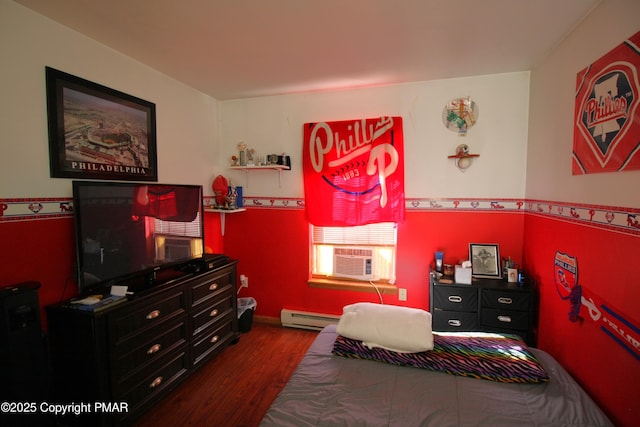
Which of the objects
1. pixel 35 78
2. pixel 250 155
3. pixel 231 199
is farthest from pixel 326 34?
pixel 231 199

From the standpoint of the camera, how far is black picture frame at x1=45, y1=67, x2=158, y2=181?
1.83 metres

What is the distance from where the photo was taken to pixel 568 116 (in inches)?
75.3

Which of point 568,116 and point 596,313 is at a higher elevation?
point 568,116

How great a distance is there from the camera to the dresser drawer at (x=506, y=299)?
7.70ft

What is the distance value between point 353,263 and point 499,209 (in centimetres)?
143

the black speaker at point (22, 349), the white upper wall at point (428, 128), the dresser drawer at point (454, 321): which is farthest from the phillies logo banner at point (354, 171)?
the black speaker at point (22, 349)

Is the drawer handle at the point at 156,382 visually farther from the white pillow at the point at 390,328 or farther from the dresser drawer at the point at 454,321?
the dresser drawer at the point at 454,321

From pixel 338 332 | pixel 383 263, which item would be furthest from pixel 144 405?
pixel 383 263

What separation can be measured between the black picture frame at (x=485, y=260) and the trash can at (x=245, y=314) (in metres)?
2.20

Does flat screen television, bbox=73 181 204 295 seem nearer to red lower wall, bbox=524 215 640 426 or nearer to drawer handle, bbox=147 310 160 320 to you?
drawer handle, bbox=147 310 160 320

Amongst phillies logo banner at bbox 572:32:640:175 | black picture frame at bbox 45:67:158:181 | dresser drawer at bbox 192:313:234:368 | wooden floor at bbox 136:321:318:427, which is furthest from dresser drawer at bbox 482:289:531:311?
black picture frame at bbox 45:67:158:181

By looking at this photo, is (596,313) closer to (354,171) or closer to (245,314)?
(354,171)

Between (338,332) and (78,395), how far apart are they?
5.02 feet

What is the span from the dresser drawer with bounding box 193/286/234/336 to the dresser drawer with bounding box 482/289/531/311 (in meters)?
2.22
